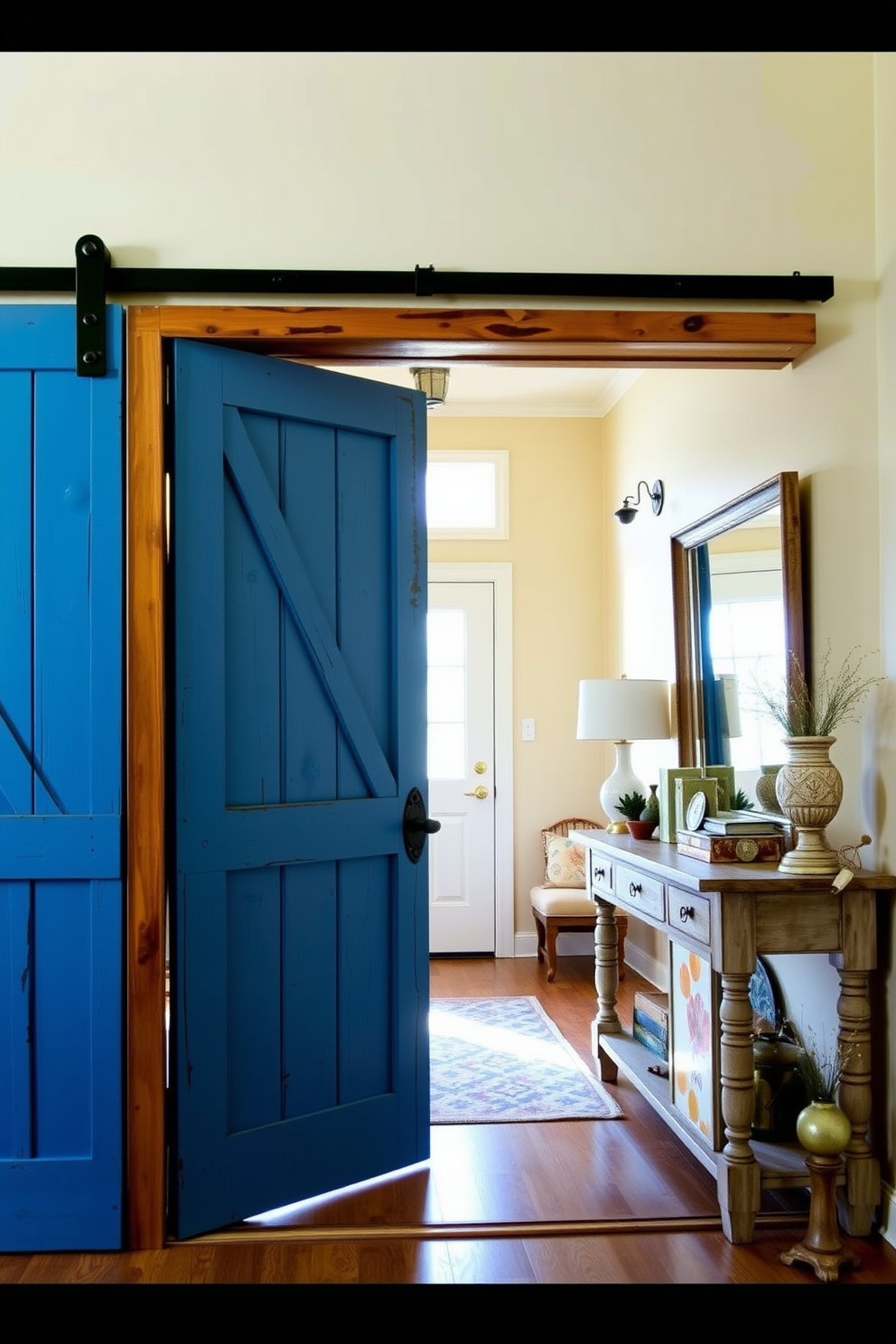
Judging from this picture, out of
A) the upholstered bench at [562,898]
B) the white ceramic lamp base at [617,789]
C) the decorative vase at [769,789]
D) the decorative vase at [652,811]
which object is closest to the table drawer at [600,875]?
the decorative vase at [652,811]

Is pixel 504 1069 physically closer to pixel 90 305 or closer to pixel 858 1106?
pixel 858 1106

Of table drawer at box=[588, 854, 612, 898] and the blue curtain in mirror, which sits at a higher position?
the blue curtain in mirror

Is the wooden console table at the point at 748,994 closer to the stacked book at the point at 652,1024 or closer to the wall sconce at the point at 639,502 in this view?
the stacked book at the point at 652,1024

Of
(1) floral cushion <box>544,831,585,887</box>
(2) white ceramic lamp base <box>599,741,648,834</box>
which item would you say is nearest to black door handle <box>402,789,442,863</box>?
(2) white ceramic lamp base <box>599,741,648,834</box>

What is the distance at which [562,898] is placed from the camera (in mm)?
5727

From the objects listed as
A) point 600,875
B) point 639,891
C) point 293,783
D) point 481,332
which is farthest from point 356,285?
point 600,875

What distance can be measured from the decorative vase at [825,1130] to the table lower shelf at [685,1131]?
18 centimetres

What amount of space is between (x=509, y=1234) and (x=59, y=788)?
153 centimetres

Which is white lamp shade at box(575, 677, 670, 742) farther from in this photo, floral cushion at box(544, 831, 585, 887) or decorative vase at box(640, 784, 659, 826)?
floral cushion at box(544, 831, 585, 887)

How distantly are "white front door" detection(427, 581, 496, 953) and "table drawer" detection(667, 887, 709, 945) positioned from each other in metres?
3.16

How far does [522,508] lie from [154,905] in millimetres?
4117

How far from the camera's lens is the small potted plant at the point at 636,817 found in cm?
397

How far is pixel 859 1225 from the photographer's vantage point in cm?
272

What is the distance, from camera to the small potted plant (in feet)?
13.0
